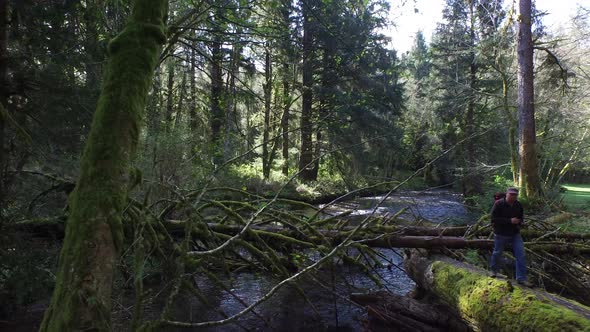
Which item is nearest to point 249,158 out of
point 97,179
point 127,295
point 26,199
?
point 127,295

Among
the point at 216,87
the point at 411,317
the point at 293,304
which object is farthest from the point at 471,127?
the point at 411,317

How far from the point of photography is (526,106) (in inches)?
469

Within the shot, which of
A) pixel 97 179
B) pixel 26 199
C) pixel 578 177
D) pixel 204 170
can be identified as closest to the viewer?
pixel 97 179

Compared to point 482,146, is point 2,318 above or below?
below

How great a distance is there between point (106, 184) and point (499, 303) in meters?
4.49

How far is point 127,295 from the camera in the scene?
7.13 metres

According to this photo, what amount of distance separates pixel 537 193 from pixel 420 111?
23.3 m

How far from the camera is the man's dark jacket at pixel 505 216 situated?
5781 millimetres

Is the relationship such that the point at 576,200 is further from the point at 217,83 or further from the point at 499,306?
the point at 217,83

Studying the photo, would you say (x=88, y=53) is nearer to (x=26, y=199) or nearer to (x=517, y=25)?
(x=26, y=199)

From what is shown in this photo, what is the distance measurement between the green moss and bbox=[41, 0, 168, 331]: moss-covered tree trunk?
413 cm

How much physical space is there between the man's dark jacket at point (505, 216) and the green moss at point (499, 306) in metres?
0.90

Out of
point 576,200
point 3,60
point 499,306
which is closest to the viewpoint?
point 499,306

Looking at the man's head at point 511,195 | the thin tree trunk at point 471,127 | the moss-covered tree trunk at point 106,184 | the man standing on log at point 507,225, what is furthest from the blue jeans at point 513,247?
the thin tree trunk at point 471,127
